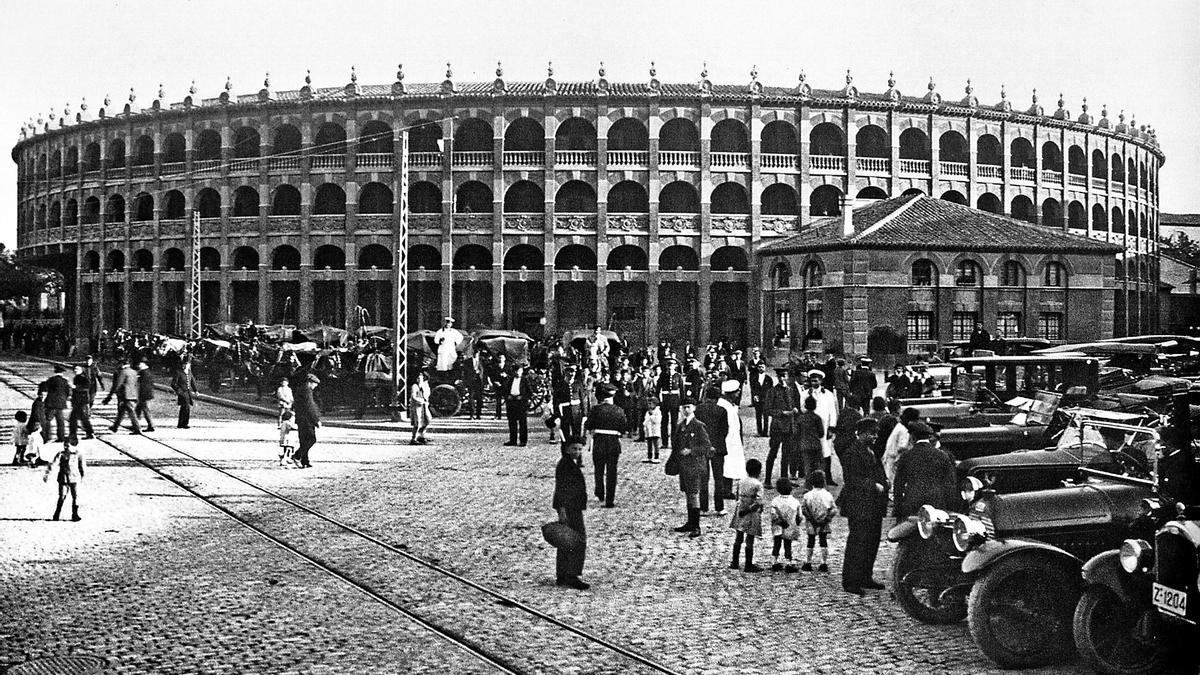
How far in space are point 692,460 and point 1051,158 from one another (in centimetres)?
5193

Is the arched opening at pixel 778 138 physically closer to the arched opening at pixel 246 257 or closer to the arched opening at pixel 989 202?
the arched opening at pixel 989 202

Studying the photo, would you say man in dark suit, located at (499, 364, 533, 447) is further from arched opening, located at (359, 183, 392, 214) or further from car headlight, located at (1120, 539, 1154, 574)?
arched opening, located at (359, 183, 392, 214)

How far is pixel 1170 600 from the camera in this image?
7789 millimetres

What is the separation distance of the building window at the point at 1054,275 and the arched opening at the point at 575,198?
21411 mm

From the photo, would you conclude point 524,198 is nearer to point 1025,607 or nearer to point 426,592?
point 426,592

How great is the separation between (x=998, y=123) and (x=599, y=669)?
177 ft

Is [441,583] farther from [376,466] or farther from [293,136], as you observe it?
[293,136]

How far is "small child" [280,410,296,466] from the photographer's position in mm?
19562

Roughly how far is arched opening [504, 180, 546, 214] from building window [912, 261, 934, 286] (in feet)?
65.2

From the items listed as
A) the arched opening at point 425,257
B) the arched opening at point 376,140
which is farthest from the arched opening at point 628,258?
the arched opening at point 376,140

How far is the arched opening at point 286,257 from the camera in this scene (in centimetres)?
5703

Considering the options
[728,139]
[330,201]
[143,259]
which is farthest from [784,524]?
[143,259]

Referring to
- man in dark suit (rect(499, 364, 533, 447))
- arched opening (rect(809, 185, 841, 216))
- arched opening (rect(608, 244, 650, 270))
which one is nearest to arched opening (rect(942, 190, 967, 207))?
arched opening (rect(809, 185, 841, 216))

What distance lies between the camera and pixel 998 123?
56.9 metres
